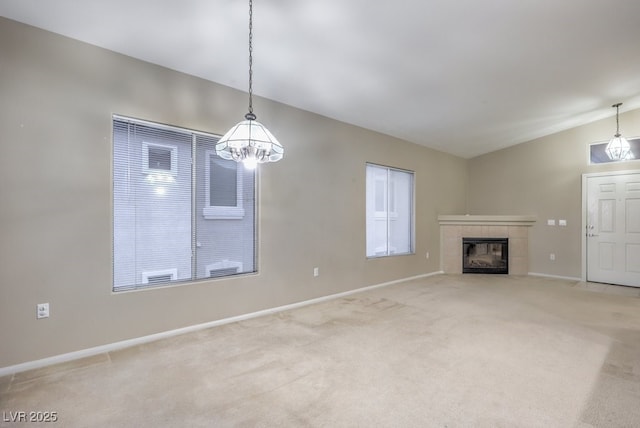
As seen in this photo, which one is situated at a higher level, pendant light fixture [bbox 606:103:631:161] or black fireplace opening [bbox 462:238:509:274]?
pendant light fixture [bbox 606:103:631:161]

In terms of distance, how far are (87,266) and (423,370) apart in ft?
9.96

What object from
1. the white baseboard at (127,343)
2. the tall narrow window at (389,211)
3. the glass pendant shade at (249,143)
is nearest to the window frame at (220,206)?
the white baseboard at (127,343)

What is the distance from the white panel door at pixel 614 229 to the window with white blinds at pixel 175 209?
21.2ft

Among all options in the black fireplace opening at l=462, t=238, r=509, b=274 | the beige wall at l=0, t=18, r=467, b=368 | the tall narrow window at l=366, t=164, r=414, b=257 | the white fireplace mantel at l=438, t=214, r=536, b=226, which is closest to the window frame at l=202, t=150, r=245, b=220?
the beige wall at l=0, t=18, r=467, b=368

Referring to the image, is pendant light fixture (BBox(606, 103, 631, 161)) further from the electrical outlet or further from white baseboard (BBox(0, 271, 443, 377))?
the electrical outlet

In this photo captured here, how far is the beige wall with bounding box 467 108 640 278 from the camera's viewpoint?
6266 mm

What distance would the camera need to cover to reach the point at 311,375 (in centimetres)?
253

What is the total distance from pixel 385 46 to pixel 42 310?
12.7ft

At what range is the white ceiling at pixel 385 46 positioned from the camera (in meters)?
2.61

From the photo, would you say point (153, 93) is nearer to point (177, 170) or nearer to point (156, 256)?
point (177, 170)

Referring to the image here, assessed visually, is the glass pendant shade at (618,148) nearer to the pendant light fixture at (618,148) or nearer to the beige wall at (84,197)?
the pendant light fixture at (618,148)

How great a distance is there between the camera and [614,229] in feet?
19.6

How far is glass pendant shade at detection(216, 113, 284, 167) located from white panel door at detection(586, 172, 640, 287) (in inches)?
263

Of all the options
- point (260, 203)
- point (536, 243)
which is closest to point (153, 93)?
point (260, 203)
